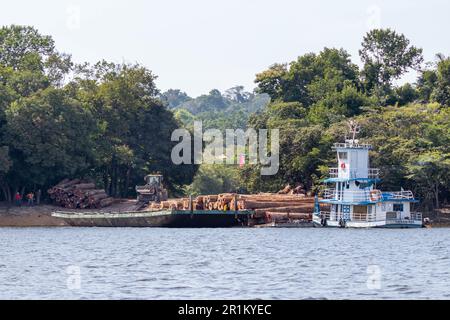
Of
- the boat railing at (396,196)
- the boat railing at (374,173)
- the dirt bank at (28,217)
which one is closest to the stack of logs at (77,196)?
the dirt bank at (28,217)

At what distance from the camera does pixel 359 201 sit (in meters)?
85.7

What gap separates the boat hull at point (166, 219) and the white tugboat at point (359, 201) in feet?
20.8

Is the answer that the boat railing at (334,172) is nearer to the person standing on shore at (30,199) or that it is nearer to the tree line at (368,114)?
the tree line at (368,114)

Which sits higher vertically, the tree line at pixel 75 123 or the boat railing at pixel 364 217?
the tree line at pixel 75 123

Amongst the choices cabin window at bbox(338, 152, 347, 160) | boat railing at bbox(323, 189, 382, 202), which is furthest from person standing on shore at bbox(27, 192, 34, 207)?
cabin window at bbox(338, 152, 347, 160)

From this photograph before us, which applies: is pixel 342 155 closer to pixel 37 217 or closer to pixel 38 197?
pixel 37 217

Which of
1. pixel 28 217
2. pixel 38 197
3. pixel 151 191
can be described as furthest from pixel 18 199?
pixel 151 191

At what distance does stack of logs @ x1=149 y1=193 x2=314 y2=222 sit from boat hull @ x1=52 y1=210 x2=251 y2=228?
841 millimetres

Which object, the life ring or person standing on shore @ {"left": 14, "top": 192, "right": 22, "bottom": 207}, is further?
person standing on shore @ {"left": 14, "top": 192, "right": 22, "bottom": 207}

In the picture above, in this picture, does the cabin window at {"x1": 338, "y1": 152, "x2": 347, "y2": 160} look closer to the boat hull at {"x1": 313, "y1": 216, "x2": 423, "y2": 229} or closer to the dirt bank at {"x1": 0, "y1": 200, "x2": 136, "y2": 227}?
the boat hull at {"x1": 313, "y1": 216, "x2": 423, "y2": 229}

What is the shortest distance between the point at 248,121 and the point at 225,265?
59.5m

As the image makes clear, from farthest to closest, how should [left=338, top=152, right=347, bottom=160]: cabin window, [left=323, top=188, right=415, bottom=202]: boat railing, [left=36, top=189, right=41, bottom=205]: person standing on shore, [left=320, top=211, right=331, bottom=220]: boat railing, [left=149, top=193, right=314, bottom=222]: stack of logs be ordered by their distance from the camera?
[left=36, top=189, right=41, bottom=205]: person standing on shore < [left=320, top=211, right=331, bottom=220]: boat railing < [left=149, top=193, right=314, bottom=222]: stack of logs < [left=338, top=152, right=347, bottom=160]: cabin window < [left=323, top=188, right=415, bottom=202]: boat railing

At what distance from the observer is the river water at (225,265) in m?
41.7

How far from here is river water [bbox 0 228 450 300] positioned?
1640 inches
